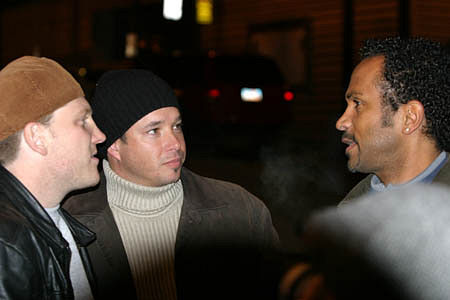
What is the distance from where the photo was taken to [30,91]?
242 cm

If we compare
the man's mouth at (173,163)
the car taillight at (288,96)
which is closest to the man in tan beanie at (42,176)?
the man's mouth at (173,163)

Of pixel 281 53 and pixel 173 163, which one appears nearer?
pixel 173 163

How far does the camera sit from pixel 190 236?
10.4ft

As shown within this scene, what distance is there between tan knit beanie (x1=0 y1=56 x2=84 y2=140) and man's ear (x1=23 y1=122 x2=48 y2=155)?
0.03 meters

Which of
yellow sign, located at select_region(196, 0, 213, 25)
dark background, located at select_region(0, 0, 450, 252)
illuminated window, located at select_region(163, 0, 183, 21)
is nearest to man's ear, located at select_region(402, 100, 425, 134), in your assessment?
dark background, located at select_region(0, 0, 450, 252)

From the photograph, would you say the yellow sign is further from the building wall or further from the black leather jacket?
the black leather jacket

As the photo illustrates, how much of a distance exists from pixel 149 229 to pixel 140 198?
7.5 inches

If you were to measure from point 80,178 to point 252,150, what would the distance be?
9980 millimetres

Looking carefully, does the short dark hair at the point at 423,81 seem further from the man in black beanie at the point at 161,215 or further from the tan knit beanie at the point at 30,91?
the tan knit beanie at the point at 30,91

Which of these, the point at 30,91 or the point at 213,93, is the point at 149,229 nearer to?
the point at 30,91

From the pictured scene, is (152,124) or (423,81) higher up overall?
(423,81)

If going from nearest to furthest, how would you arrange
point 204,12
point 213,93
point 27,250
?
point 27,250, point 213,93, point 204,12

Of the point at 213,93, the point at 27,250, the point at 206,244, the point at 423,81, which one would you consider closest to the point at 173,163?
the point at 206,244

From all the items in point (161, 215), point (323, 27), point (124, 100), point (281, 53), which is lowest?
point (161, 215)
